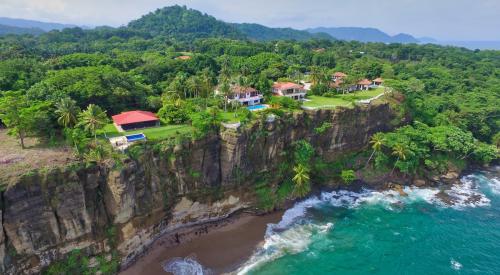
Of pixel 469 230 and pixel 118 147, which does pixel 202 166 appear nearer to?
pixel 118 147

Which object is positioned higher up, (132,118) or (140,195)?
(132,118)

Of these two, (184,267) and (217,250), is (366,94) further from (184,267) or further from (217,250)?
(184,267)

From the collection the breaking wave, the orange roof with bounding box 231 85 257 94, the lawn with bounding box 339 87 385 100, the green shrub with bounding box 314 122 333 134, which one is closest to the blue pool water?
the breaking wave

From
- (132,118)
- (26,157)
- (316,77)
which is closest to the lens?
(26,157)

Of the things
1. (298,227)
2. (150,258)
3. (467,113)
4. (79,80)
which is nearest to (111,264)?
(150,258)

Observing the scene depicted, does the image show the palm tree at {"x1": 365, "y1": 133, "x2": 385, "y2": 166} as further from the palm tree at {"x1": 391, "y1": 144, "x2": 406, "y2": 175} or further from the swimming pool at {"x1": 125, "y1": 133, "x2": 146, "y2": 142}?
the swimming pool at {"x1": 125, "y1": 133, "x2": 146, "y2": 142}

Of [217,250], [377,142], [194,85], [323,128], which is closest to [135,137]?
[217,250]

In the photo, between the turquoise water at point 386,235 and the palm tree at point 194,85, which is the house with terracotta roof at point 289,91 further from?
the turquoise water at point 386,235
